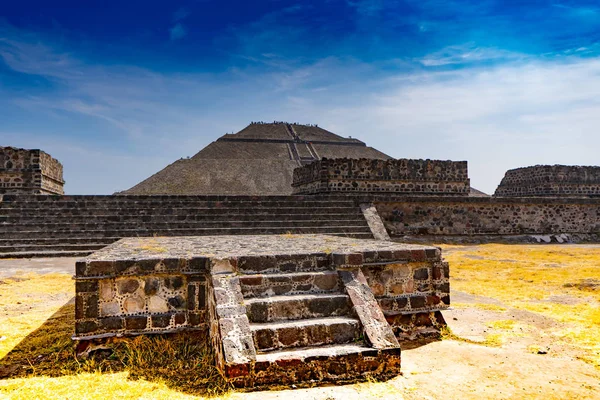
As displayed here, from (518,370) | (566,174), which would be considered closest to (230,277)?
(518,370)

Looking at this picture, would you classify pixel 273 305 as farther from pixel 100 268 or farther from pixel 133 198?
pixel 133 198

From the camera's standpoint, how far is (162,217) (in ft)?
41.7

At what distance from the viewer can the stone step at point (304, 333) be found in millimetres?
3751

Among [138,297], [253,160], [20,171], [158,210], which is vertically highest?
[253,160]

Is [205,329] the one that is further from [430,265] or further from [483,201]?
[483,201]

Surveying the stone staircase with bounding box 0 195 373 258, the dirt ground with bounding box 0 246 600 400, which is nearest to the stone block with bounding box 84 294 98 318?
the dirt ground with bounding box 0 246 600 400

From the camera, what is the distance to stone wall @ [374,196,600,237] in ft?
49.9

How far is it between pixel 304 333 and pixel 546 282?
580 cm

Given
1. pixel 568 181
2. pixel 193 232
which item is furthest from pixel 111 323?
pixel 568 181

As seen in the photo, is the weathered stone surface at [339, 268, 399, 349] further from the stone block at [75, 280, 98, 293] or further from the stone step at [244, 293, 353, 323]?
the stone block at [75, 280, 98, 293]

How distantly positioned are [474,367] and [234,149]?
4558 centimetres

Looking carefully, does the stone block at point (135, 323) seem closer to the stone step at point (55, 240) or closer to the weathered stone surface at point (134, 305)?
the weathered stone surface at point (134, 305)

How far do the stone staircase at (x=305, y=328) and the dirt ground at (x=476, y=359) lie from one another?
0.45ft

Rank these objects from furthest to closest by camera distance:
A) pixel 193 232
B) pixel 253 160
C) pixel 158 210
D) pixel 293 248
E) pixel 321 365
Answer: pixel 253 160
pixel 158 210
pixel 193 232
pixel 293 248
pixel 321 365
